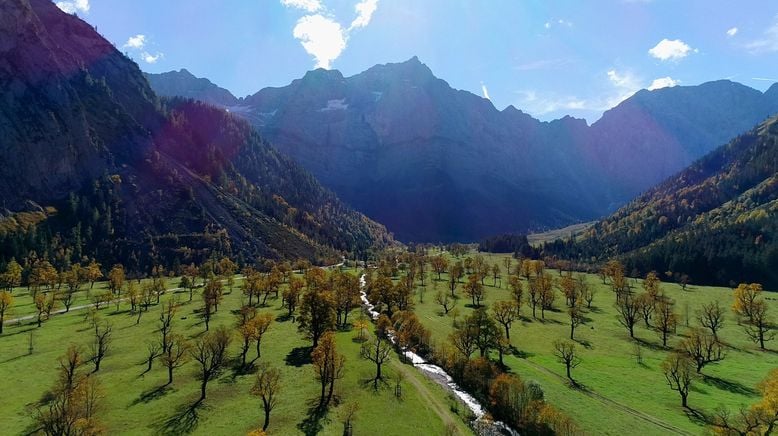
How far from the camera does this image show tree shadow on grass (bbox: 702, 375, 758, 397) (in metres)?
86.3

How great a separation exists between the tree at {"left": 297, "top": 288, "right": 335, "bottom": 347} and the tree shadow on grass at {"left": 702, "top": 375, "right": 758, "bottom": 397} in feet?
284

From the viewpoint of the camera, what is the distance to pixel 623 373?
98.1 meters

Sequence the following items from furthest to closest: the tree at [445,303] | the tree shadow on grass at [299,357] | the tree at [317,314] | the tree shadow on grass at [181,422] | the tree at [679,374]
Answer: the tree at [445,303] < the tree at [317,314] < the tree shadow on grass at [299,357] < the tree at [679,374] < the tree shadow on grass at [181,422]

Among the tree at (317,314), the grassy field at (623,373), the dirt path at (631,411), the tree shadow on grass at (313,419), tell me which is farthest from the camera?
the tree at (317,314)

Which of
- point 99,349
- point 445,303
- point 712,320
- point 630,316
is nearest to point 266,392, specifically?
point 99,349

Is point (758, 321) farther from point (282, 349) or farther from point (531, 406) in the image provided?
point (282, 349)

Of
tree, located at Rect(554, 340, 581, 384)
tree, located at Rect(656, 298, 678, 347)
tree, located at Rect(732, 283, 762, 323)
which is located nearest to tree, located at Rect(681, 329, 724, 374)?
tree, located at Rect(656, 298, 678, 347)

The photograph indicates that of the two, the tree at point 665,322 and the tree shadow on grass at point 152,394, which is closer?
the tree shadow on grass at point 152,394

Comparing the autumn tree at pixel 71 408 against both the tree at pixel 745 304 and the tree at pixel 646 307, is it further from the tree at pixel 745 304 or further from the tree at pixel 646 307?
the tree at pixel 745 304

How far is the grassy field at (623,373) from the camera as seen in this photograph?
76.8 m

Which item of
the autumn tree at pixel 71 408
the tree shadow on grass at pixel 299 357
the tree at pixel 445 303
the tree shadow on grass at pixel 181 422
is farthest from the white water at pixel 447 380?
the autumn tree at pixel 71 408

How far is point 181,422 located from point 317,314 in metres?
45.2

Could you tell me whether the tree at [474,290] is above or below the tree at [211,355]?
above

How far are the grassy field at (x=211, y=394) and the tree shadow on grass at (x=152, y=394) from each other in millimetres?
165
